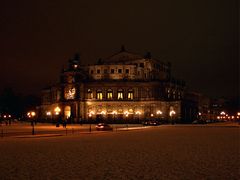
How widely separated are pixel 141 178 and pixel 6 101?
159 m

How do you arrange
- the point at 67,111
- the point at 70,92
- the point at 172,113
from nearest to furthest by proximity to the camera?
the point at 172,113
the point at 70,92
the point at 67,111

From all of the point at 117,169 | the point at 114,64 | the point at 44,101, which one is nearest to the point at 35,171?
the point at 117,169

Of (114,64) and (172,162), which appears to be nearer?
(172,162)

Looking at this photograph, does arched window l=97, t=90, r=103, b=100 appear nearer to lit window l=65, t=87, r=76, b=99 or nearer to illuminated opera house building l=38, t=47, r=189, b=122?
illuminated opera house building l=38, t=47, r=189, b=122

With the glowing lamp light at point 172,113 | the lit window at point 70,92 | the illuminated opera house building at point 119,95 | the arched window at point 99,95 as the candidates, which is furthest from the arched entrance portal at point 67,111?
the glowing lamp light at point 172,113

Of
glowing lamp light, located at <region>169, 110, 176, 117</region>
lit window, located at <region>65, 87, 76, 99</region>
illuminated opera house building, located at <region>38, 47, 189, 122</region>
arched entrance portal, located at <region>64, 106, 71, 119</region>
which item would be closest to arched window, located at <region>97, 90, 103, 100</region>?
illuminated opera house building, located at <region>38, 47, 189, 122</region>

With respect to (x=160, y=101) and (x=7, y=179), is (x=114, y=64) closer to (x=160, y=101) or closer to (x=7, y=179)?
(x=160, y=101)

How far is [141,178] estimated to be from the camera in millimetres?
12688

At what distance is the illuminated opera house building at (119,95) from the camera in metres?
105

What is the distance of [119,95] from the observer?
351 feet

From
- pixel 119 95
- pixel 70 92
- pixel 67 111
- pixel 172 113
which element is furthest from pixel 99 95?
pixel 172 113

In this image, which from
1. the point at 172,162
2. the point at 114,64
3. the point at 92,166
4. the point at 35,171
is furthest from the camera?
the point at 114,64

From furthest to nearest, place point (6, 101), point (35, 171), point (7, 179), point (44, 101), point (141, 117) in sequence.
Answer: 1. point (6, 101)
2. point (44, 101)
3. point (141, 117)
4. point (35, 171)
5. point (7, 179)

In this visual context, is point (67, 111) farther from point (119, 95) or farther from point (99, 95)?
point (119, 95)
